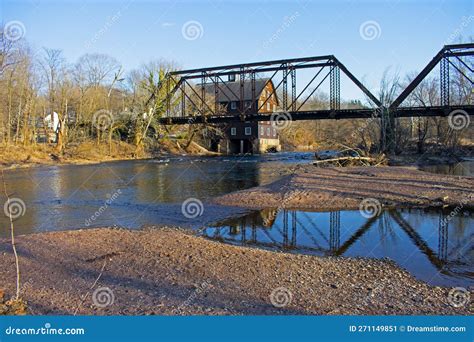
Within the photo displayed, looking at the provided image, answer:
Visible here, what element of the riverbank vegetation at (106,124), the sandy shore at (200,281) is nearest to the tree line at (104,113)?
the riverbank vegetation at (106,124)

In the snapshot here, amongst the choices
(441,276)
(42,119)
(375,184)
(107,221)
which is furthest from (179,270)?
(42,119)

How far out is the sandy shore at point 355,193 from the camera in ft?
53.2

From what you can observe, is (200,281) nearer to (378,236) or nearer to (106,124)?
(378,236)

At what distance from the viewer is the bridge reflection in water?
8.90 m

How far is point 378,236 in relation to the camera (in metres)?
11.5

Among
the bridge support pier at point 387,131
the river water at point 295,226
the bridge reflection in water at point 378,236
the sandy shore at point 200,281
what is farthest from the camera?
the bridge support pier at point 387,131

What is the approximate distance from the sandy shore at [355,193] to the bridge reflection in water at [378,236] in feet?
4.10

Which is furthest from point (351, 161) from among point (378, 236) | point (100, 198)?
point (378, 236)

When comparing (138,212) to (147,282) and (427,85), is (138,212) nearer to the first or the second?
(147,282)

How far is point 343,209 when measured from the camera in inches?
613

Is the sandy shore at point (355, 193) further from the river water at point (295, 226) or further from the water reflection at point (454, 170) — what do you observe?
the water reflection at point (454, 170)

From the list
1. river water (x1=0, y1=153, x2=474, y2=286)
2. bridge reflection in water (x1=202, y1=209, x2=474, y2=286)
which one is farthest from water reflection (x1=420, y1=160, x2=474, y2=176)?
river water (x1=0, y1=153, x2=474, y2=286)

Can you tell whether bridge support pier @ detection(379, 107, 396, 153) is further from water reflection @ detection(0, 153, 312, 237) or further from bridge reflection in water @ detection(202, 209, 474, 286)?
bridge reflection in water @ detection(202, 209, 474, 286)

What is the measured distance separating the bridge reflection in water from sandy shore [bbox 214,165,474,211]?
1.25 metres
